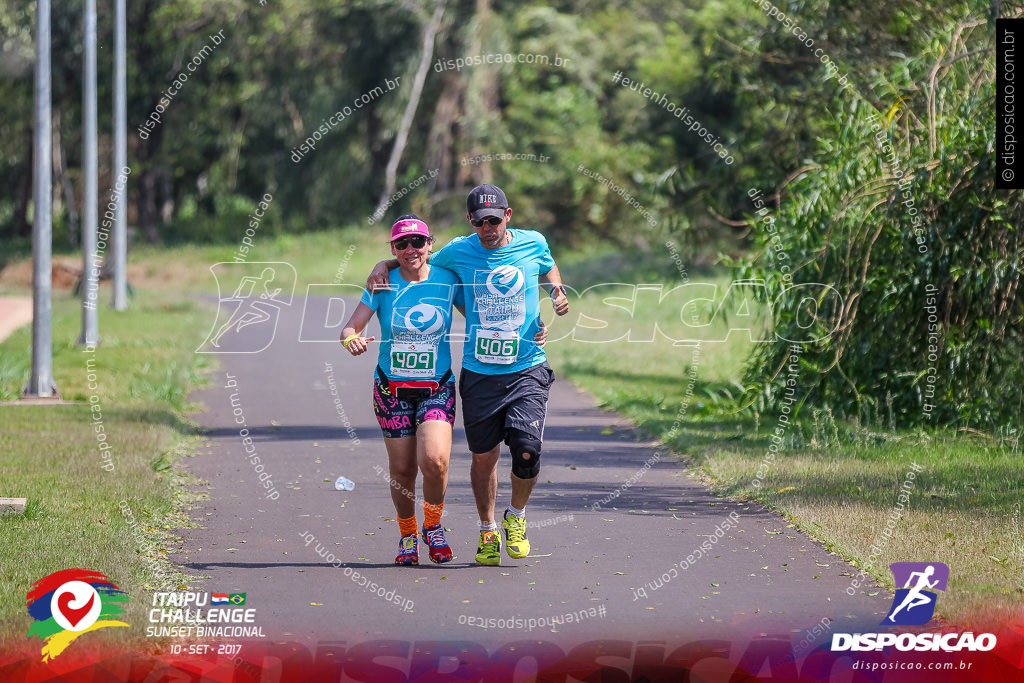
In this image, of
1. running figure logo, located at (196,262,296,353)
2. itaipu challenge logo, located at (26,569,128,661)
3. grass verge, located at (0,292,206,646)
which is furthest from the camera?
running figure logo, located at (196,262,296,353)

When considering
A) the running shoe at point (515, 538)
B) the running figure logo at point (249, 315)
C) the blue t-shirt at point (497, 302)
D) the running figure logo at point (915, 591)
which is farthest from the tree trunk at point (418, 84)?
the running figure logo at point (915, 591)

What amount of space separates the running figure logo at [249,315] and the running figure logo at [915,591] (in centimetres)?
1463

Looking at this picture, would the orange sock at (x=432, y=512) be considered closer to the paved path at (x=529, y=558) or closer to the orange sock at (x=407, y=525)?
the orange sock at (x=407, y=525)

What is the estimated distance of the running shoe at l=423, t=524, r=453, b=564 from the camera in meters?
7.80

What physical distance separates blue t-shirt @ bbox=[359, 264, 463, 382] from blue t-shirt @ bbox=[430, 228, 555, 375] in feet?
0.41

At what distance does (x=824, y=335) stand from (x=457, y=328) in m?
11.5

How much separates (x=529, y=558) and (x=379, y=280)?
5.88ft

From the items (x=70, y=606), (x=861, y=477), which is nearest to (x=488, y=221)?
(x=70, y=606)

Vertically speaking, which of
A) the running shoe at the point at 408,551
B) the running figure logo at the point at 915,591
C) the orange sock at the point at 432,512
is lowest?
the running shoe at the point at 408,551

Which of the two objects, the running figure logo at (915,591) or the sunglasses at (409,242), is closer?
the running figure logo at (915,591)

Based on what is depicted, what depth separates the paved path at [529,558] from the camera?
6527 mm

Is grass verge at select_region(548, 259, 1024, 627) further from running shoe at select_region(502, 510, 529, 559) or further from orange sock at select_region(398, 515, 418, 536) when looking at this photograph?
orange sock at select_region(398, 515, 418, 536)

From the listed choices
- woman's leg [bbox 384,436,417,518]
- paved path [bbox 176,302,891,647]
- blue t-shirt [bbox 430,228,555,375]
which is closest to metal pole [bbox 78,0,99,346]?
paved path [bbox 176,302,891,647]

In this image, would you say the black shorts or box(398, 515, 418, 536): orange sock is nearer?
the black shorts
